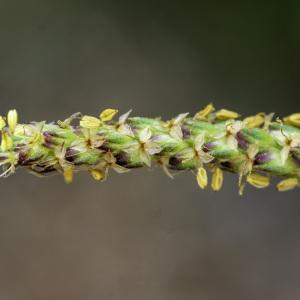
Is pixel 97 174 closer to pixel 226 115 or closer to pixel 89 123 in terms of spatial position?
pixel 89 123

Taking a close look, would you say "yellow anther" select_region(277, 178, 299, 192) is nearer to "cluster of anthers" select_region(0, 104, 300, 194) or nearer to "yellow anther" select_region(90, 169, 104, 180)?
"cluster of anthers" select_region(0, 104, 300, 194)

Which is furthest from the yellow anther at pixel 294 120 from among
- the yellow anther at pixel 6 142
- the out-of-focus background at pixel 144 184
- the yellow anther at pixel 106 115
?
the out-of-focus background at pixel 144 184

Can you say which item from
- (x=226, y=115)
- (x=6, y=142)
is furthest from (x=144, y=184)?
(x=6, y=142)

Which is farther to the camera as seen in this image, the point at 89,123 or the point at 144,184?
the point at 144,184

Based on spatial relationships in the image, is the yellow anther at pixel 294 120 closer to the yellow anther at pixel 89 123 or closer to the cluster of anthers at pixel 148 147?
the cluster of anthers at pixel 148 147

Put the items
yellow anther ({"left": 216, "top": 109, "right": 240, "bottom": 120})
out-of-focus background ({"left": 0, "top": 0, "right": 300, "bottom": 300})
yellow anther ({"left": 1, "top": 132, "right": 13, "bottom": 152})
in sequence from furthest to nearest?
out-of-focus background ({"left": 0, "top": 0, "right": 300, "bottom": 300}) → yellow anther ({"left": 216, "top": 109, "right": 240, "bottom": 120}) → yellow anther ({"left": 1, "top": 132, "right": 13, "bottom": 152})

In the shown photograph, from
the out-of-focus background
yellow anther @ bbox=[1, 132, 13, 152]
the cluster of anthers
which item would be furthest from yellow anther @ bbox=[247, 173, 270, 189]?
the out-of-focus background
